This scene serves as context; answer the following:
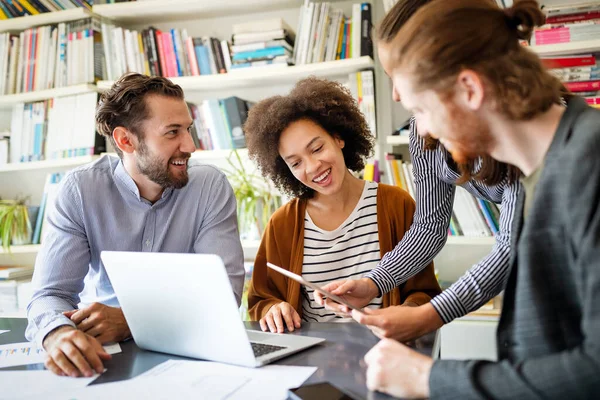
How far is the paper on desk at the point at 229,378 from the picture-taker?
2.83 ft

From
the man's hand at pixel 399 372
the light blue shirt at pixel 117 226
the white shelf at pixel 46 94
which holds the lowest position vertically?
the man's hand at pixel 399 372

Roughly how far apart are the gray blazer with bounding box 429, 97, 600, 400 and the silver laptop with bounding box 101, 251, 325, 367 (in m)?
0.37

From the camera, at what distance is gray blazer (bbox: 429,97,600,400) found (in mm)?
691

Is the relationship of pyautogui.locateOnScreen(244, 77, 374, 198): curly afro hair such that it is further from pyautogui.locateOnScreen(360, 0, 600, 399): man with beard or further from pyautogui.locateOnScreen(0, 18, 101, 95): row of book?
pyautogui.locateOnScreen(0, 18, 101, 95): row of book

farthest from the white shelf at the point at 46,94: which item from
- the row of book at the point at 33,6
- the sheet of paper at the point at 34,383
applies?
the sheet of paper at the point at 34,383

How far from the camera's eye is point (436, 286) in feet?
5.43

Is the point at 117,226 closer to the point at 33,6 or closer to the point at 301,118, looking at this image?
the point at 301,118

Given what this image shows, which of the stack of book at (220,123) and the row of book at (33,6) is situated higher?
the row of book at (33,6)

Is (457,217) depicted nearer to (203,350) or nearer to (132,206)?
(132,206)

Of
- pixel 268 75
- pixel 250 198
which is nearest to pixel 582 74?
pixel 268 75

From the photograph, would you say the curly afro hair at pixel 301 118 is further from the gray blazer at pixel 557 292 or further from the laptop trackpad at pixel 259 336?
the gray blazer at pixel 557 292

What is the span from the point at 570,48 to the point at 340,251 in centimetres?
133

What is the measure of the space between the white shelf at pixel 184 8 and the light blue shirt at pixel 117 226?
1.24m

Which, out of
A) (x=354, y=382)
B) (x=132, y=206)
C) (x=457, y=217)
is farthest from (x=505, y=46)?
(x=457, y=217)
